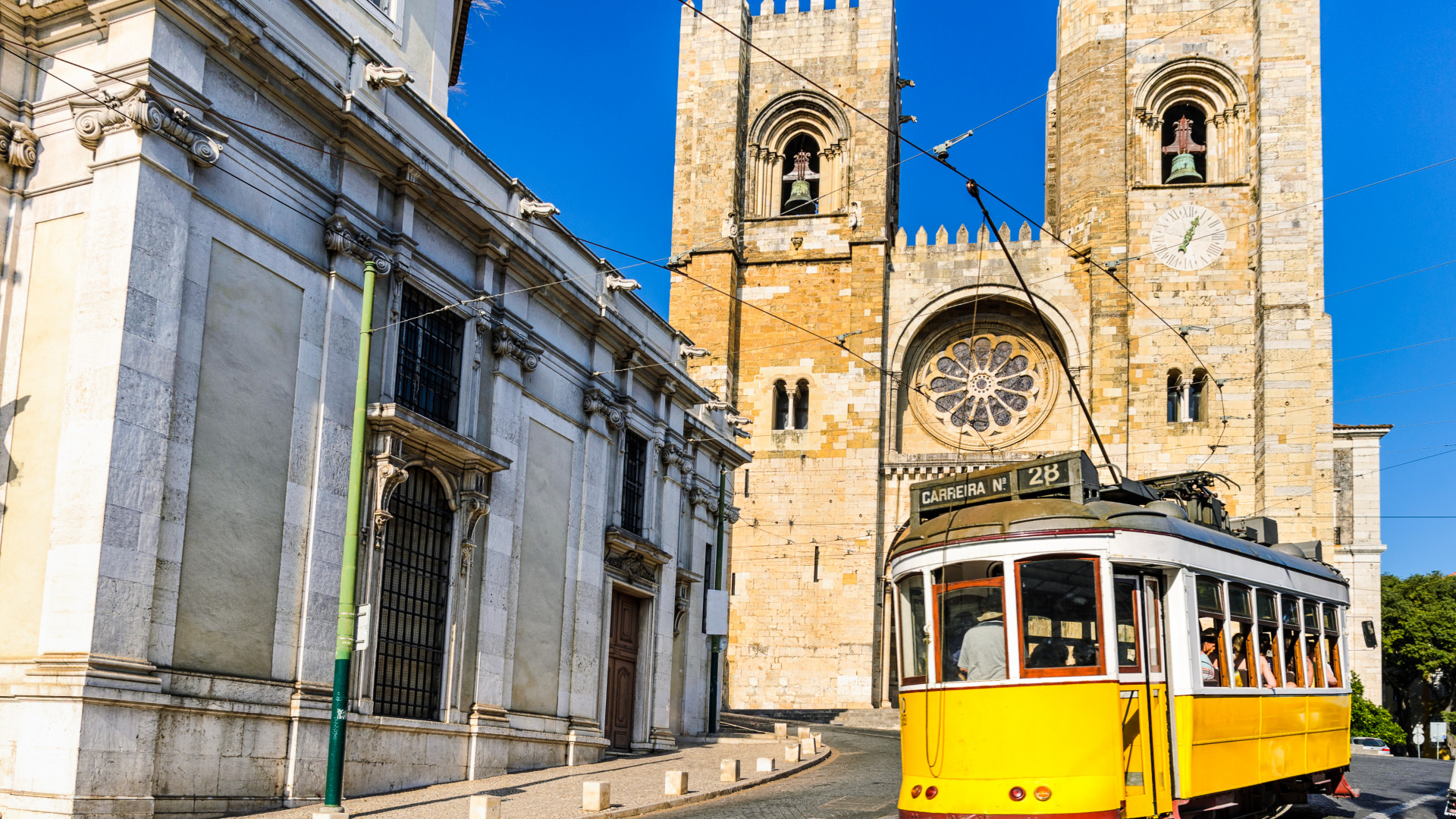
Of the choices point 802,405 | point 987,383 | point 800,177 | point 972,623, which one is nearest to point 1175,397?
point 987,383

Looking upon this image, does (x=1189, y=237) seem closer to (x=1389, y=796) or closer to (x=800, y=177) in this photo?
(x=800, y=177)

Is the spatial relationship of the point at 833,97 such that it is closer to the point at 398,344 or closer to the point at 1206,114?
the point at 1206,114

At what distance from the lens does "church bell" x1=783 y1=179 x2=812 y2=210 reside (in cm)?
4456

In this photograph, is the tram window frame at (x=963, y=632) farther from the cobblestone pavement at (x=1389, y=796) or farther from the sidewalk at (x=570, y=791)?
the cobblestone pavement at (x=1389, y=796)

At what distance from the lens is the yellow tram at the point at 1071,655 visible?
9.76 meters

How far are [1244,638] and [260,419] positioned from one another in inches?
398

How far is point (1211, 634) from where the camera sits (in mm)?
10812

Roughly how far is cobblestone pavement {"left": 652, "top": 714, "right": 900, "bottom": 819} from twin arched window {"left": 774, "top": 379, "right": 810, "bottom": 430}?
1830 cm

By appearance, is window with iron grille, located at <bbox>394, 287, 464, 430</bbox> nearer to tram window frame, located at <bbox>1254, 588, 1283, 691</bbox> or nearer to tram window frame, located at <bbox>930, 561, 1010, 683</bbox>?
tram window frame, located at <bbox>930, 561, 1010, 683</bbox>

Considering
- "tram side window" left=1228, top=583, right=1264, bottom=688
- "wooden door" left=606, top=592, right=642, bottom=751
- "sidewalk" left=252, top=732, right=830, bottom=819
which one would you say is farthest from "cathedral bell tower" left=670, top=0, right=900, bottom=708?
"tram side window" left=1228, top=583, right=1264, bottom=688

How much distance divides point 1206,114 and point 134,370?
38.4 metres

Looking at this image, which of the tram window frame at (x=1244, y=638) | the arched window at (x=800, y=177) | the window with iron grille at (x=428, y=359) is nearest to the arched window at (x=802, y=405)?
the arched window at (x=800, y=177)

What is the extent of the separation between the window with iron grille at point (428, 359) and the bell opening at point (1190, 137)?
30.9 m

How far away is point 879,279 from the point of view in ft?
139
